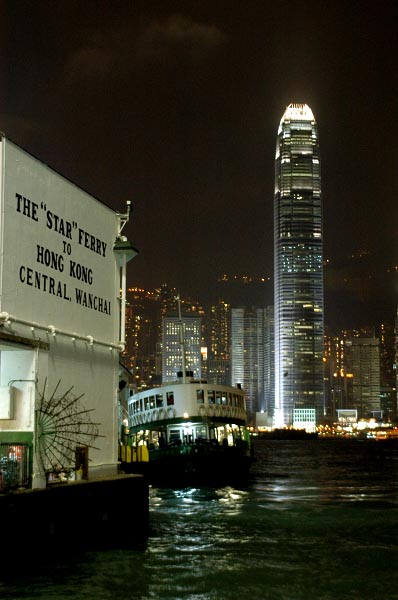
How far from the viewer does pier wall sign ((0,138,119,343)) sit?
1877 cm

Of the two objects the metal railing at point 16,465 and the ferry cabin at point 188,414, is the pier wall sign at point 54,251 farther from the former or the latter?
the ferry cabin at point 188,414

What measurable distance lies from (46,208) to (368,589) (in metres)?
11.6

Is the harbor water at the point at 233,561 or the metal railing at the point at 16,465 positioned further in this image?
the metal railing at the point at 16,465

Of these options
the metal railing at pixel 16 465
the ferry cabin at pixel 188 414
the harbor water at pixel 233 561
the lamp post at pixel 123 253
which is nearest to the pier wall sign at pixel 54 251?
the lamp post at pixel 123 253

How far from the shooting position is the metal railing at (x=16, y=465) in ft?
58.5

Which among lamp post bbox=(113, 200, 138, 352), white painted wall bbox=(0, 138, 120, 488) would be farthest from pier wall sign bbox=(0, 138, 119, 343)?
lamp post bbox=(113, 200, 138, 352)

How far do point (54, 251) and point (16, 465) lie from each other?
18.5 ft

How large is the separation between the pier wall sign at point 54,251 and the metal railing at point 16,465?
300 cm

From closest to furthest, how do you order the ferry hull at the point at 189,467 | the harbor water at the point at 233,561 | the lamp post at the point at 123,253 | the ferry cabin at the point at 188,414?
the harbor water at the point at 233,561, the lamp post at the point at 123,253, the ferry hull at the point at 189,467, the ferry cabin at the point at 188,414

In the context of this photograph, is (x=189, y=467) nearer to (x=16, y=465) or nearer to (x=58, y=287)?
(x=58, y=287)

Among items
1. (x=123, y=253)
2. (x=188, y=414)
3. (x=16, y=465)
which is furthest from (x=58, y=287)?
(x=188, y=414)

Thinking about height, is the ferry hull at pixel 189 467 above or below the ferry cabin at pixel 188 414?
below

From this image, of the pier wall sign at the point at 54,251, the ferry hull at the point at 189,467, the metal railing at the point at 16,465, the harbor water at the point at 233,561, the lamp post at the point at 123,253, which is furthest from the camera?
the ferry hull at the point at 189,467

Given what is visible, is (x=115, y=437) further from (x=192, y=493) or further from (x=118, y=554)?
(x=192, y=493)
